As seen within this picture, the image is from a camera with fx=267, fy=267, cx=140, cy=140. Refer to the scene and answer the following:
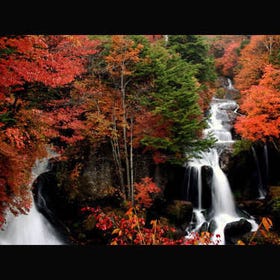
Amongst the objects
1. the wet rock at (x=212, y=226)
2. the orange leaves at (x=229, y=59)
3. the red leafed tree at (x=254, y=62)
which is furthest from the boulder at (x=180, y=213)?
the orange leaves at (x=229, y=59)

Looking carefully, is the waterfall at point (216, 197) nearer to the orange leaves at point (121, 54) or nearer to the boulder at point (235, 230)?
the boulder at point (235, 230)

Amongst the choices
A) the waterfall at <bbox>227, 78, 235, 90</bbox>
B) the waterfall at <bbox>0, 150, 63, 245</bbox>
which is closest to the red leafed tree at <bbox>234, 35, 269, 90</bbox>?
the waterfall at <bbox>227, 78, 235, 90</bbox>

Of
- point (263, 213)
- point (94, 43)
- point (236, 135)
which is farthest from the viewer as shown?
point (236, 135)

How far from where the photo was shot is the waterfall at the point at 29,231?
25.0 ft

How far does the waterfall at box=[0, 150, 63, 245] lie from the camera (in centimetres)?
761

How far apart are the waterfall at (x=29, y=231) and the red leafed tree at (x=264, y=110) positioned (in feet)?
26.9

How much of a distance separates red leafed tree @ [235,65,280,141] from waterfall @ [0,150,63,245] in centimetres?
819

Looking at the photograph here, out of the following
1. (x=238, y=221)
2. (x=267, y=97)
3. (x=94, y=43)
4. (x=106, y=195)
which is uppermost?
(x=94, y=43)

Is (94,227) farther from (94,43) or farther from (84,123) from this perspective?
(94,43)

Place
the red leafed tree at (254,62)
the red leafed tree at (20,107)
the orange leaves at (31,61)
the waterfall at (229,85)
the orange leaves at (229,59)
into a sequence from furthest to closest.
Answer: the orange leaves at (229,59)
the waterfall at (229,85)
the red leafed tree at (254,62)
the red leafed tree at (20,107)
the orange leaves at (31,61)

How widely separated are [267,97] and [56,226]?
8.97m

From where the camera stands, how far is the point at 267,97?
33.7ft
